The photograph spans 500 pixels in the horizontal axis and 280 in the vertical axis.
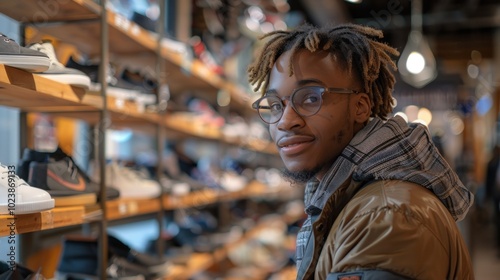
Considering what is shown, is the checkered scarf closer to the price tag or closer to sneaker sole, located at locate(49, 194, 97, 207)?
sneaker sole, located at locate(49, 194, 97, 207)

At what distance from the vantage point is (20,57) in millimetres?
1613

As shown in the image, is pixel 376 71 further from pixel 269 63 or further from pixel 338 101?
pixel 269 63

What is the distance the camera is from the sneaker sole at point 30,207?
1.57m

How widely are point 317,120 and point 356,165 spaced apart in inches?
6.9

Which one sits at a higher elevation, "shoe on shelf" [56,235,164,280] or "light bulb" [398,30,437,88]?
"light bulb" [398,30,437,88]

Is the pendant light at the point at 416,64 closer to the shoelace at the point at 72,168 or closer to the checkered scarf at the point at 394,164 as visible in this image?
the shoelace at the point at 72,168

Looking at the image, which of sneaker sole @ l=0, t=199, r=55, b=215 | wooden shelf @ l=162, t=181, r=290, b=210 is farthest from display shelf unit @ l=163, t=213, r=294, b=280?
sneaker sole @ l=0, t=199, r=55, b=215

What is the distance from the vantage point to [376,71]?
1.61 m

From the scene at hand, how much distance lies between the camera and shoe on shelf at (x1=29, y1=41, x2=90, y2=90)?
74.9 inches

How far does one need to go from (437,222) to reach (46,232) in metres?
2.16

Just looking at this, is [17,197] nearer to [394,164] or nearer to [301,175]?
[301,175]

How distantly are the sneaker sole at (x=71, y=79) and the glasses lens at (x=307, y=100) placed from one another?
2.89 feet

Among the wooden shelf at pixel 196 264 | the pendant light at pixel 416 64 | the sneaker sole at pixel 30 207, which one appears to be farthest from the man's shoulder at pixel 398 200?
the pendant light at pixel 416 64

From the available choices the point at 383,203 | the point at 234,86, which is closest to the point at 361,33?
the point at 383,203
